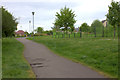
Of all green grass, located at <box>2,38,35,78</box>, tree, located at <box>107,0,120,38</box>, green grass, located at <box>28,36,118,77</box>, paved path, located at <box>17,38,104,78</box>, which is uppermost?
tree, located at <box>107,0,120,38</box>

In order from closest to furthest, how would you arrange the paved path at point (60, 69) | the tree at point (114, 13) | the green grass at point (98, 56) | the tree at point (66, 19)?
the paved path at point (60, 69)
the green grass at point (98, 56)
the tree at point (114, 13)
the tree at point (66, 19)

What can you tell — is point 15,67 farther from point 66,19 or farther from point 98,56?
point 66,19

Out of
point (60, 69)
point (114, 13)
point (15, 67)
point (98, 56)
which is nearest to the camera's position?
point (60, 69)

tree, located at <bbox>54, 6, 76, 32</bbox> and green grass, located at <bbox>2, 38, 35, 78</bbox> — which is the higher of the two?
tree, located at <bbox>54, 6, 76, 32</bbox>

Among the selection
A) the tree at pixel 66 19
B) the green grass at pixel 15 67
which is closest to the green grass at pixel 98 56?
the green grass at pixel 15 67

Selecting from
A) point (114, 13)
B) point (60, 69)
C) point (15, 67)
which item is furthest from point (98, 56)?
point (114, 13)

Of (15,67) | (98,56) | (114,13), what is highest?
(114,13)

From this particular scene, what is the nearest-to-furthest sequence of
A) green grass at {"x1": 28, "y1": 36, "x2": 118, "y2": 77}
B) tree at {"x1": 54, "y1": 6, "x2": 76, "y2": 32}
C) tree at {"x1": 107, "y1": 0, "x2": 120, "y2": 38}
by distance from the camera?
green grass at {"x1": 28, "y1": 36, "x2": 118, "y2": 77} → tree at {"x1": 107, "y1": 0, "x2": 120, "y2": 38} → tree at {"x1": 54, "y1": 6, "x2": 76, "y2": 32}

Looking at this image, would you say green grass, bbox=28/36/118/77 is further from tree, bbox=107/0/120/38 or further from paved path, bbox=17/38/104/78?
tree, bbox=107/0/120/38

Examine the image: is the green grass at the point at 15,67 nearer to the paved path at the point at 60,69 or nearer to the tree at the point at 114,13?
the paved path at the point at 60,69

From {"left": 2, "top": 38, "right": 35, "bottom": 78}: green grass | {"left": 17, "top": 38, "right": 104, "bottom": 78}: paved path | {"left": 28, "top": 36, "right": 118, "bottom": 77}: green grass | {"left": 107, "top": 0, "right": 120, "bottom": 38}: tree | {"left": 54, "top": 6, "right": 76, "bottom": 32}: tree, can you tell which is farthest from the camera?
{"left": 54, "top": 6, "right": 76, "bottom": 32}: tree

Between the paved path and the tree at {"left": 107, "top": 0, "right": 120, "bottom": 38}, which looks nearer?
the paved path

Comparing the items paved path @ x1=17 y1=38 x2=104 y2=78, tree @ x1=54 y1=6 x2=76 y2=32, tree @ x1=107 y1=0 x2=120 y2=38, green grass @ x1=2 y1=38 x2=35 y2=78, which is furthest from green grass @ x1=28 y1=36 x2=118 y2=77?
tree @ x1=54 y1=6 x2=76 y2=32

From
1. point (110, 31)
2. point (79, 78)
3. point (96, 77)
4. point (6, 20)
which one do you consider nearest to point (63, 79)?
point (79, 78)
